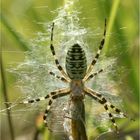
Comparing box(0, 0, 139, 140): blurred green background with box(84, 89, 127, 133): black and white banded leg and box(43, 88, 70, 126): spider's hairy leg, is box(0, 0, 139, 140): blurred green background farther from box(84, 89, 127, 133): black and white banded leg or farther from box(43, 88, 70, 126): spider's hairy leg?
box(43, 88, 70, 126): spider's hairy leg

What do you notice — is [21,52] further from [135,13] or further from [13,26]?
[135,13]

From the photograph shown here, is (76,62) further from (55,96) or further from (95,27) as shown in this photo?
(95,27)

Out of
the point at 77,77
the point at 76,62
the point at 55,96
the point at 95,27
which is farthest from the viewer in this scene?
the point at 95,27

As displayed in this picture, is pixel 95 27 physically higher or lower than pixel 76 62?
higher

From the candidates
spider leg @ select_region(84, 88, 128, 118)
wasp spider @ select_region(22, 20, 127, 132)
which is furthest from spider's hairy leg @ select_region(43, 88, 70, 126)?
spider leg @ select_region(84, 88, 128, 118)

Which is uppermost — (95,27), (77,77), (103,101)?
(95,27)

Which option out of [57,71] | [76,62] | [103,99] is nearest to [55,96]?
[57,71]
